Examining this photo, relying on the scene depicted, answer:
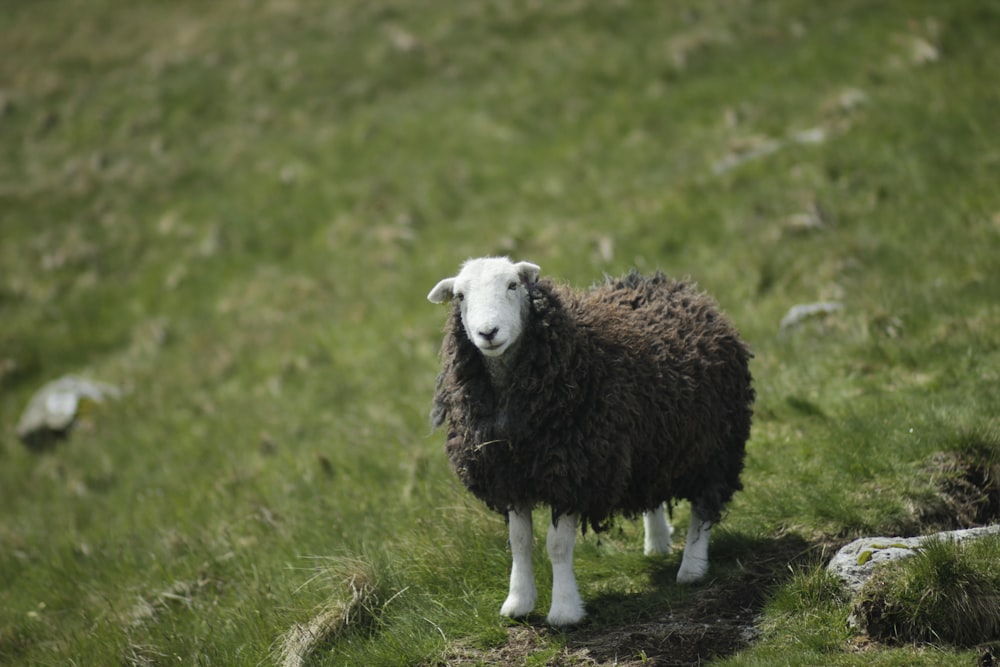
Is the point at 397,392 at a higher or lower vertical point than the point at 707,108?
lower

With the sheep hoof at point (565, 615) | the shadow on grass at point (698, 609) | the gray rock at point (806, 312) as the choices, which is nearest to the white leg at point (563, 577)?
the sheep hoof at point (565, 615)

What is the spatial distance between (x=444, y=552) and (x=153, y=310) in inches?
454

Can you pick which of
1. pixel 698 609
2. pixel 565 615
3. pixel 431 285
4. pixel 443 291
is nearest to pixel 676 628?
pixel 698 609

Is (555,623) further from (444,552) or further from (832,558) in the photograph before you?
(832,558)

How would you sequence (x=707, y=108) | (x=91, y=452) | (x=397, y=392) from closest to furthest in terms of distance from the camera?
(x=397, y=392) → (x=91, y=452) → (x=707, y=108)

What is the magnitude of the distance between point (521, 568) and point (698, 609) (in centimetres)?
112

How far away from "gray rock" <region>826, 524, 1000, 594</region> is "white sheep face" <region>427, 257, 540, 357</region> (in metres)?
2.41

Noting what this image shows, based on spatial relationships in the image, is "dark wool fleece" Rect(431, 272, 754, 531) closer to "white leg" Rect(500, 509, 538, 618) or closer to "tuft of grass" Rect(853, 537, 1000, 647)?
"white leg" Rect(500, 509, 538, 618)

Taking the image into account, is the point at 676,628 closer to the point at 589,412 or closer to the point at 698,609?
the point at 698,609

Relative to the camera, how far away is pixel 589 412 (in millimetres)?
6012

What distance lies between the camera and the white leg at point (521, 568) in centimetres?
614

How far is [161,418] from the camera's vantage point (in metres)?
13.4

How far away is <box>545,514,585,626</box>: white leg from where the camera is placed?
604cm

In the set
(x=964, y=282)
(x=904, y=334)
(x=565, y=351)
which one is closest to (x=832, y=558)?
(x=565, y=351)
